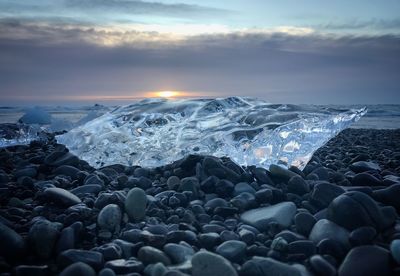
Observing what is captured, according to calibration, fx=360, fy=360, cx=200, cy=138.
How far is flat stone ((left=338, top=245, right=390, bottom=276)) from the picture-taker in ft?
6.37

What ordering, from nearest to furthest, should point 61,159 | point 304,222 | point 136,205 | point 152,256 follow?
point 152,256 → point 304,222 → point 136,205 → point 61,159

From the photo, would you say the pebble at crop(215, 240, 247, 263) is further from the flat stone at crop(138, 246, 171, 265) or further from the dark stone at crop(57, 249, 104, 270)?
the dark stone at crop(57, 249, 104, 270)

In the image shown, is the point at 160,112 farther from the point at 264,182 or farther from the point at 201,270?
the point at 201,270

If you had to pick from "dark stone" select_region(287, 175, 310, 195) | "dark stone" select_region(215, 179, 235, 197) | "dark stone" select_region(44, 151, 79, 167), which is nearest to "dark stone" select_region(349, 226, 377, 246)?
"dark stone" select_region(287, 175, 310, 195)

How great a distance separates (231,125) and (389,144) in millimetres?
5877

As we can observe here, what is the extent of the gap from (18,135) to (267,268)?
7.87 meters

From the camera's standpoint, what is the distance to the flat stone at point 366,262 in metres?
1.94

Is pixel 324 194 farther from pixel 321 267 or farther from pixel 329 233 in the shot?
pixel 321 267

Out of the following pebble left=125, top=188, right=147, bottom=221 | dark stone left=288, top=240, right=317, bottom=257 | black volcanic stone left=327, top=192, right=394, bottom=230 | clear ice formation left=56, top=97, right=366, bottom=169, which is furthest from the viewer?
clear ice formation left=56, top=97, right=366, bottom=169

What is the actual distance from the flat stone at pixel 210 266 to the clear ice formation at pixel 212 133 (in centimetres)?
226

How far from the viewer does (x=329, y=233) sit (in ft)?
7.64

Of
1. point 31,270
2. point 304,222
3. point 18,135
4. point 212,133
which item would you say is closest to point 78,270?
point 31,270

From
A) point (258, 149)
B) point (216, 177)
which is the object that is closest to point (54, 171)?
point (216, 177)

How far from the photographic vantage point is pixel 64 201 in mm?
2887
